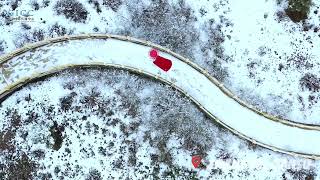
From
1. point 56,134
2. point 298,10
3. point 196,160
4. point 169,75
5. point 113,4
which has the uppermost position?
point 298,10

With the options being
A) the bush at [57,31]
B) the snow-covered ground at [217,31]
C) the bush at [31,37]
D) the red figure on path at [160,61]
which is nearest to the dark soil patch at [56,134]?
the bush at [31,37]

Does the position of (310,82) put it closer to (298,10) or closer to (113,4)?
(298,10)

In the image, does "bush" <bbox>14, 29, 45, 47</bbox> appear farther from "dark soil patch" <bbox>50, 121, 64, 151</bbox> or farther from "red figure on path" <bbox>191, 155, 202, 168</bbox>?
"red figure on path" <bbox>191, 155, 202, 168</bbox>

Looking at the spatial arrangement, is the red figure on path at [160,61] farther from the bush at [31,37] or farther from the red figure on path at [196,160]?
the bush at [31,37]

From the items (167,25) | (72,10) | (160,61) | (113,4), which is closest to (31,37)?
(72,10)

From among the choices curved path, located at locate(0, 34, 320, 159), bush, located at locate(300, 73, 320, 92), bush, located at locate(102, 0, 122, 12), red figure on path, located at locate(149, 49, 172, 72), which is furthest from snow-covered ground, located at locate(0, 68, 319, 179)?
bush, located at locate(300, 73, 320, 92)

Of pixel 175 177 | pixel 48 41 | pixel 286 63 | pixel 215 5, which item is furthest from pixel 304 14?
pixel 48 41

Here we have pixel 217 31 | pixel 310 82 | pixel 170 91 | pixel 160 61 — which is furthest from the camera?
pixel 217 31

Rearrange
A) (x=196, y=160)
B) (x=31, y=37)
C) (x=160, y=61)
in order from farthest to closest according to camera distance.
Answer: (x=31, y=37)
(x=196, y=160)
(x=160, y=61)

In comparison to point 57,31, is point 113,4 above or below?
above
